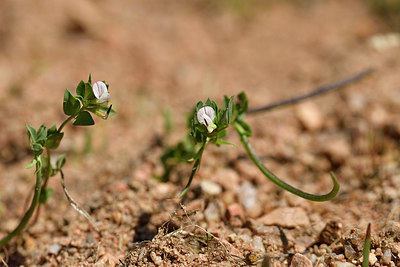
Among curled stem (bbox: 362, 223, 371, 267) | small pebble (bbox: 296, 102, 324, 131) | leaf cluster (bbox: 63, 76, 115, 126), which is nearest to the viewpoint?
curled stem (bbox: 362, 223, 371, 267)

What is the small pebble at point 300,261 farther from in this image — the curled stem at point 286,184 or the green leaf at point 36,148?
the green leaf at point 36,148

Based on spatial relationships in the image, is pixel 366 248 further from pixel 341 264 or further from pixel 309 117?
pixel 309 117

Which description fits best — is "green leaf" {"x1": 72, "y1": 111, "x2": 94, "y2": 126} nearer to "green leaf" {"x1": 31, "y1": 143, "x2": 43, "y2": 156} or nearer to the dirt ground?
"green leaf" {"x1": 31, "y1": 143, "x2": 43, "y2": 156}

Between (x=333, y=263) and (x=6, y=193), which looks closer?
(x=333, y=263)

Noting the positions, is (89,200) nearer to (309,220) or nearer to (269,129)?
(309,220)

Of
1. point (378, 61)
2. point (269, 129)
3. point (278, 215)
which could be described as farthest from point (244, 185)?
point (378, 61)

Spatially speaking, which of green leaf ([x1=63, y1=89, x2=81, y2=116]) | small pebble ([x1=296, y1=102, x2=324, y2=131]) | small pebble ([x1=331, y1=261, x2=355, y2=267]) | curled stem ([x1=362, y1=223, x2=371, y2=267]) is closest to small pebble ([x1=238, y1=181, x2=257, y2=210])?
small pebble ([x1=331, y1=261, x2=355, y2=267])
